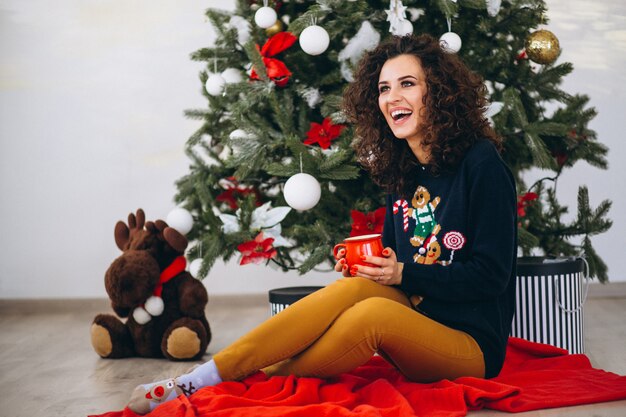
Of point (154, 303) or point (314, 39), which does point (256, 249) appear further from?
point (314, 39)

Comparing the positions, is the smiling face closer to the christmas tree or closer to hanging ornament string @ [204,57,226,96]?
the christmas tree

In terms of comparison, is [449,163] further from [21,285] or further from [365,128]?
[21,285]

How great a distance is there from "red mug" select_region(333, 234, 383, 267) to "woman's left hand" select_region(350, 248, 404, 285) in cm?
1

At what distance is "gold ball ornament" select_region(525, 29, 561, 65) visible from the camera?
2.46 metres

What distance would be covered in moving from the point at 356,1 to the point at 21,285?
8.32 ft

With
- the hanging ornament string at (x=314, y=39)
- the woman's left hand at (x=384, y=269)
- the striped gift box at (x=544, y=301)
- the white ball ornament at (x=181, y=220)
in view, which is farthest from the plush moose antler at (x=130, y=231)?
the striped gift box at (x=544, y=301)

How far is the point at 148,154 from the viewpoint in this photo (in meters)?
4.04

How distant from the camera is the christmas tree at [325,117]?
237 centimetres

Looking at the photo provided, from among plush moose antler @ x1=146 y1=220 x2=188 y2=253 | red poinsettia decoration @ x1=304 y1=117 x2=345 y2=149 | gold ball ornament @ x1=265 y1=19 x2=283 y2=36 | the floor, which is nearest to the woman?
the floor

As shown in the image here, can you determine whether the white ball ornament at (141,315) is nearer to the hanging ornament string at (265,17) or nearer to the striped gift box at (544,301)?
the hanging ornament string at (265,17)

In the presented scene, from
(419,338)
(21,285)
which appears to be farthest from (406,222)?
(21,285)

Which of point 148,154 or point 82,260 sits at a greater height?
point 148,154

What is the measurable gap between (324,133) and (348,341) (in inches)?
34.7

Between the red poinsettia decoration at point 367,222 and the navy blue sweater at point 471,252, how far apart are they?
1.45 feet
